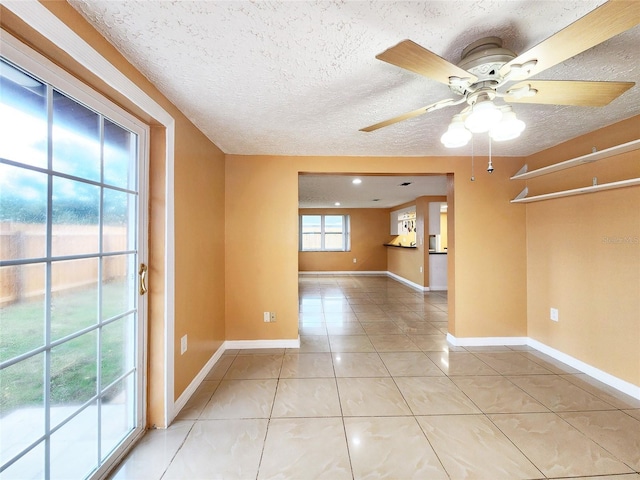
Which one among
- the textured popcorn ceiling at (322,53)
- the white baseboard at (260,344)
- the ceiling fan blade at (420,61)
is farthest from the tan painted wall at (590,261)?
the white baseboard at (260,344)

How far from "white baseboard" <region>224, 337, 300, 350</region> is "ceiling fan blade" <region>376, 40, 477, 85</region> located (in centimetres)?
277

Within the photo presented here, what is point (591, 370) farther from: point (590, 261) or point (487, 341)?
point (590, 261)

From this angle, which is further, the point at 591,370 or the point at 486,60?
the point at 591,370

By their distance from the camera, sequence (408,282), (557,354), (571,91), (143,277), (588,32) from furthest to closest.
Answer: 1. (408,282)
2. (557,354)
3. (143,277)
4. (571,91)
5. (588,32)

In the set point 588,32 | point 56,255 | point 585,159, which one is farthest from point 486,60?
point 56,255

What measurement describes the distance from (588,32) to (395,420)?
7.04ft

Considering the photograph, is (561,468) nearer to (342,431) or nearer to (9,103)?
(342,431)

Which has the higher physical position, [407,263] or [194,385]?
[407,263]

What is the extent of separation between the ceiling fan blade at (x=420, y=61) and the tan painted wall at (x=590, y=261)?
6.71 feet

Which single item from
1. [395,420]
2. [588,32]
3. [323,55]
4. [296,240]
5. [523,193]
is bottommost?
[395,420]

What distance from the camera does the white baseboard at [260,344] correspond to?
2.98 metres

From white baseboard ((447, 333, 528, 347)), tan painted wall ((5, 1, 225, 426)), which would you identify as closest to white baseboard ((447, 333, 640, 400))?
white baseboard ((447, 333, 528, 347))

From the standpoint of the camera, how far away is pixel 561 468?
142 centimetres

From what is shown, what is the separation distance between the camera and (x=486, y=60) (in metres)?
1.14
